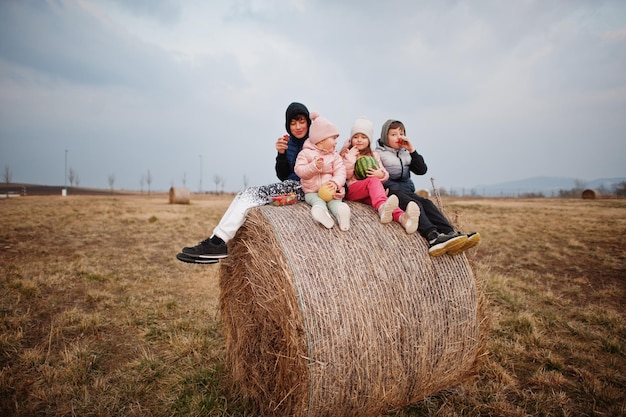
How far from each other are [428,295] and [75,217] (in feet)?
60.5

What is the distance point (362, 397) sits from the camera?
3.07 m

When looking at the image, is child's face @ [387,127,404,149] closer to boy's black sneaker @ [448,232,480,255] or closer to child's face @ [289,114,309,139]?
child's face @ [289,114,309,139]

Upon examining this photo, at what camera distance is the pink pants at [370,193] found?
3834mm

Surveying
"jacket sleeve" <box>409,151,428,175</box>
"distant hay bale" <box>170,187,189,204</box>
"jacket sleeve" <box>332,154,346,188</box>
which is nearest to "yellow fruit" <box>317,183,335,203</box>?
"jacket sleeve" <box>332,154,346,188</box>

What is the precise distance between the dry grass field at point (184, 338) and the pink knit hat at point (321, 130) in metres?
2.08

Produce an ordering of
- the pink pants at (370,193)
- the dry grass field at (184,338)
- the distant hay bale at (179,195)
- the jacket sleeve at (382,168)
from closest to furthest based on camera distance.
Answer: the dry grass field at (184,338) < the pink pants at (370,193) < the jacket sleeve at (382,168) < the distant hay bale at (179,195)

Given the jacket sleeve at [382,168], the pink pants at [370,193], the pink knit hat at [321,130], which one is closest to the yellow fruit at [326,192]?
the pink pants at [370,193]

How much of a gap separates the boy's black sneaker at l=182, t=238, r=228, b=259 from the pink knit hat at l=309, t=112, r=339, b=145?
1.57m

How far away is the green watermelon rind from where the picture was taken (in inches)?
159

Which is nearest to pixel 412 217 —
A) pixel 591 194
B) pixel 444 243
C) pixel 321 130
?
pixel 444 243

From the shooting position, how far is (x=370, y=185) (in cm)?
401

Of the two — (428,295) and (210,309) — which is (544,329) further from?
(210,309)

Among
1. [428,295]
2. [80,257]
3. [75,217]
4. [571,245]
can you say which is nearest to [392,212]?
[428,295]

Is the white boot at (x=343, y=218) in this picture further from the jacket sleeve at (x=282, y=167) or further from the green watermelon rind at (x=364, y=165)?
the jacket sleeve at (x=282, y=167)
